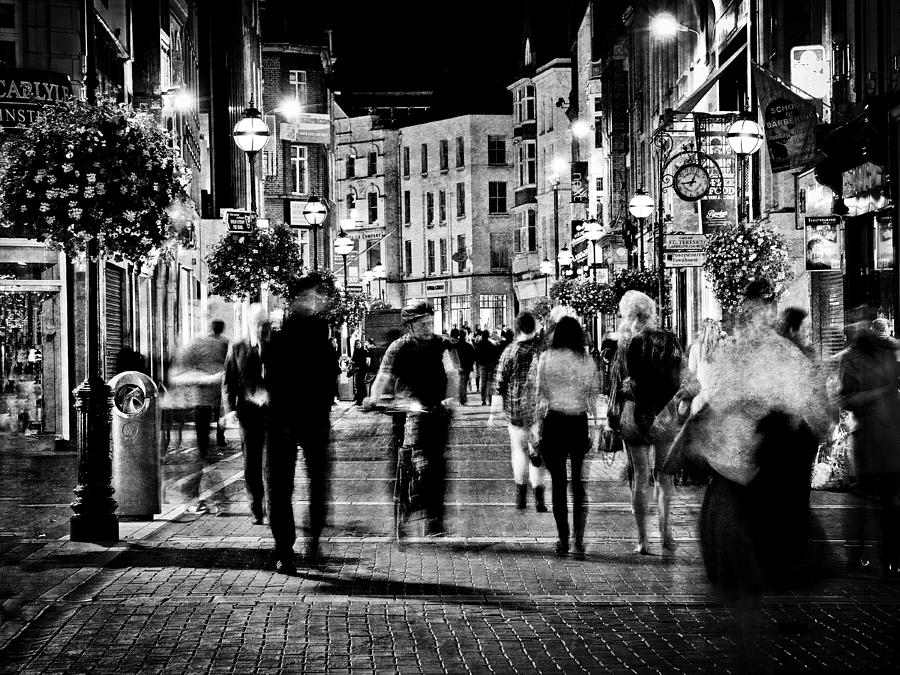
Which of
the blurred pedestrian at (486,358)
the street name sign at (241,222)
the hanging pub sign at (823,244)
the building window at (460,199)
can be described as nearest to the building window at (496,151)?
the building window at (460,199)

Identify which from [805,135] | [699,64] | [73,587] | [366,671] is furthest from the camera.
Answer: [699,64]

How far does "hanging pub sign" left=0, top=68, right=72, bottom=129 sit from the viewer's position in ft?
64.8

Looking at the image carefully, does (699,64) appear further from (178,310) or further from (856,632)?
(856,632)

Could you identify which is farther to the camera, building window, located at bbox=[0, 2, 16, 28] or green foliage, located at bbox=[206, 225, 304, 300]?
green foliage, located at bbox=[206, 225, 304, 300]

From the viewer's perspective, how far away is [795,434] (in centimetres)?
609

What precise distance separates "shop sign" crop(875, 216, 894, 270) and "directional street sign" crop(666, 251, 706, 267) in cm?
988

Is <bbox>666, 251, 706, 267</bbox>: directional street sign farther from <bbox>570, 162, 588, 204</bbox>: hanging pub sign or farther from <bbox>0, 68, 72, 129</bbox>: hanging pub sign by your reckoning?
<bbox>570, 162, 588, 204</bbox>: hanging pub sign

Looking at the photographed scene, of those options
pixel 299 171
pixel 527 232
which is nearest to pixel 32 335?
pixel 299 171

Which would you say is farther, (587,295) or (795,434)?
(587,295)

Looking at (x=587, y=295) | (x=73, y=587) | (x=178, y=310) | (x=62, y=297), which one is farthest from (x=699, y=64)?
(x=73, y=587)

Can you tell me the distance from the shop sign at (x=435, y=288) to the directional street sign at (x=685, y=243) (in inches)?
2386

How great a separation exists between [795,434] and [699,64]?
1329 inches

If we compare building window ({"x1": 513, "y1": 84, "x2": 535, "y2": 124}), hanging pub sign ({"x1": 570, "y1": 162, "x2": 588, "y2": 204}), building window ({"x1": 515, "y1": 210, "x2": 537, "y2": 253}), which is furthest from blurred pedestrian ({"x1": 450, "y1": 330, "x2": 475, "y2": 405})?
building window ({"x1": 513, "y1": 84, "x2": 535, "y2": 124})

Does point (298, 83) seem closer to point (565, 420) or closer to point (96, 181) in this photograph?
point (96, 181)
